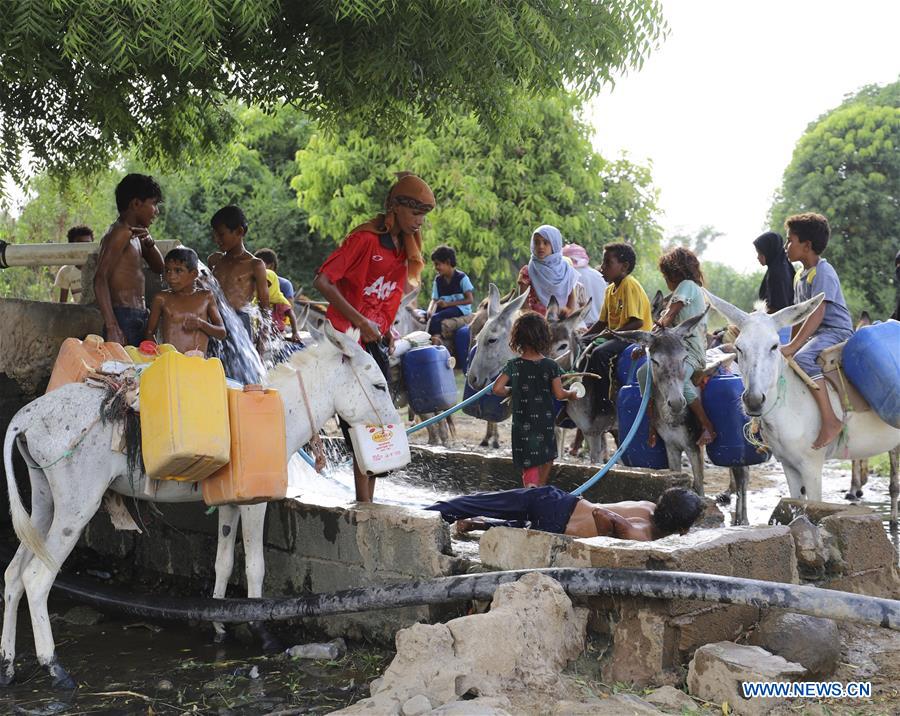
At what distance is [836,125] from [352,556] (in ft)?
75.6

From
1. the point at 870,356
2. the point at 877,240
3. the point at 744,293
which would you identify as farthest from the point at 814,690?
the point at 744,293

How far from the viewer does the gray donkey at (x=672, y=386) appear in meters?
7.71

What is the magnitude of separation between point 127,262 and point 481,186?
16.3 metres

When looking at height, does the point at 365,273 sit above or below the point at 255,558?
above

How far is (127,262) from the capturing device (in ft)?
23.9

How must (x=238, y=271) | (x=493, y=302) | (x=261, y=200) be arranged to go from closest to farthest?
(x=238, y=271)
(x=493, y=302)
(x=261, y=200)

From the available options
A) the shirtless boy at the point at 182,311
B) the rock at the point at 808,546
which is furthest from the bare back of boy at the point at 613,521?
the shirtless boy at the point at 182,311

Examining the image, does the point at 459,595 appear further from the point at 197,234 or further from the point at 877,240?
the point at 197,234

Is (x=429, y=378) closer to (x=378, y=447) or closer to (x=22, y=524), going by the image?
(x=378, y=447)

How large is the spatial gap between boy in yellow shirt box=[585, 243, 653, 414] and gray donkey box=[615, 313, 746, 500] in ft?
3.76

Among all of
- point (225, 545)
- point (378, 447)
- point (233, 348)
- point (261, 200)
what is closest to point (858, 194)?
point (261, 200)

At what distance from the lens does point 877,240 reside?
2491 cm

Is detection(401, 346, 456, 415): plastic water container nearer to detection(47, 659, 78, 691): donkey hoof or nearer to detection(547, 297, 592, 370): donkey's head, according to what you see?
detection(547, 297, 592, 370): donkey's head

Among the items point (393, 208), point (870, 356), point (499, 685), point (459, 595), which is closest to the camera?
point (499, 685)
